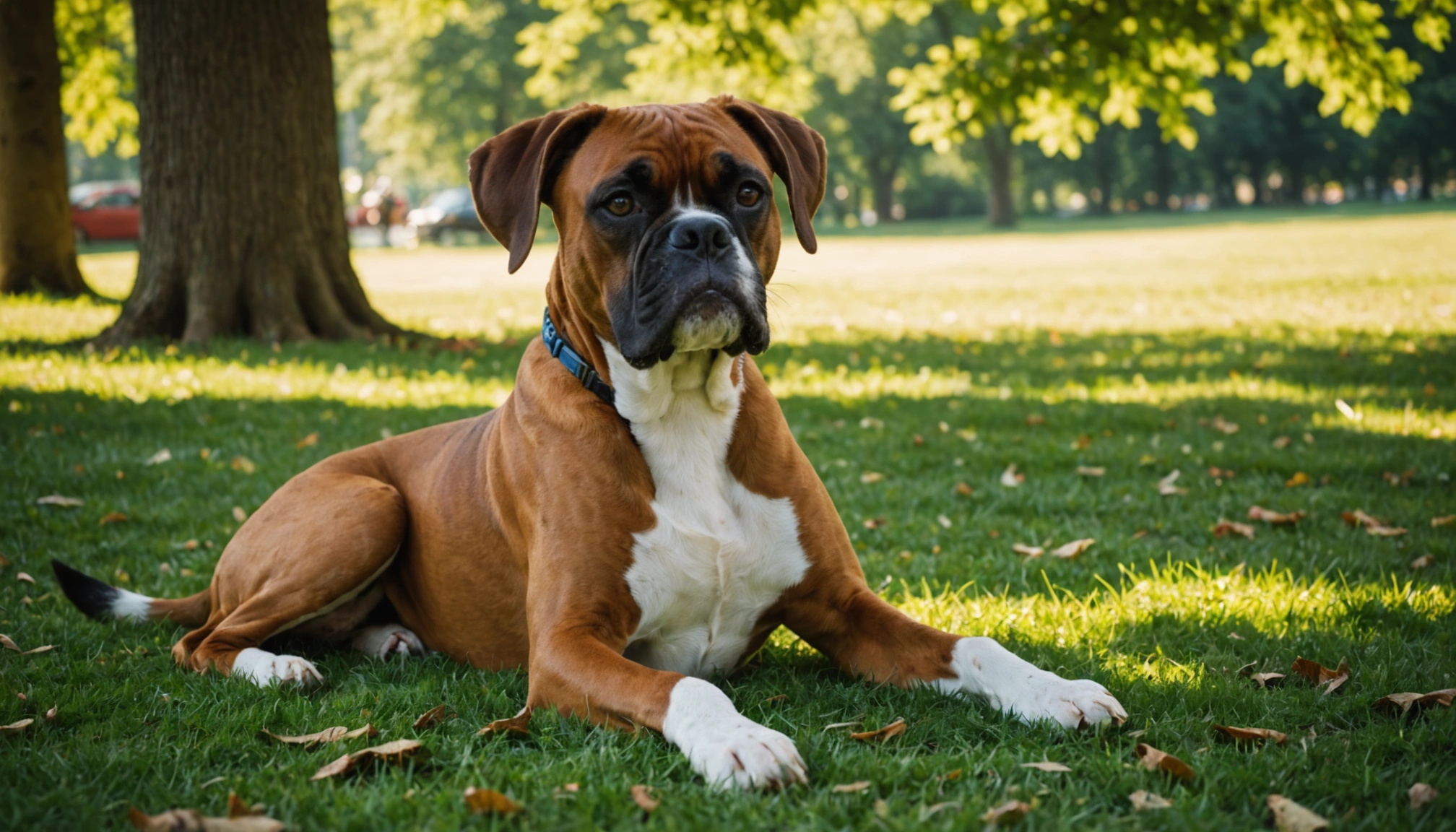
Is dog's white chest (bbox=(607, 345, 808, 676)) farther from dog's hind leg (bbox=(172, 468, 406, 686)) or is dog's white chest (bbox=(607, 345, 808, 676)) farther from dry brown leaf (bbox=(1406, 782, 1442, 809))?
dry brown leaf (bbox=(1406, 782, 1442, 809))

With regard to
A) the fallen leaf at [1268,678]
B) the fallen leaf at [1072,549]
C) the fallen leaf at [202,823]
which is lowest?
the fallen leaf at [1072,549]

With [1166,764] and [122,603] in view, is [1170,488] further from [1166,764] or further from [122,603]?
[122,603]

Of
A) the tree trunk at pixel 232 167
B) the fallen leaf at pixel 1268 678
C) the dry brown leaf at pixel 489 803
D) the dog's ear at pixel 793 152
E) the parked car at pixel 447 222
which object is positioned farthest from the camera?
the parked car at pixel 447 222

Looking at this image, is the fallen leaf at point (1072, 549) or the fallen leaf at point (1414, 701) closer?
the fallen leaf at point (1414, 701)

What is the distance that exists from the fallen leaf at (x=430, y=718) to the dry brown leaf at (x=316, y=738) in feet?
0.64

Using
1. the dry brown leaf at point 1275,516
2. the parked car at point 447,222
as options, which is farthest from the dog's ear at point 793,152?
the parked car at point 447,222

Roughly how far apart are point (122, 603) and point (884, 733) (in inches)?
120

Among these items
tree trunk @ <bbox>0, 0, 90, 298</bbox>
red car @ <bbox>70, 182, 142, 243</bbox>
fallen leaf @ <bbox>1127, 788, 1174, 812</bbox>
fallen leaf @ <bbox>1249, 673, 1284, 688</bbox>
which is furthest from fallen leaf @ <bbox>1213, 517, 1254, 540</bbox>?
red car @ <bbox>70, 182, 142, 243</bbox>

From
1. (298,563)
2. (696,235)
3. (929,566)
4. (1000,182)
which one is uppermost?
(1000,182)

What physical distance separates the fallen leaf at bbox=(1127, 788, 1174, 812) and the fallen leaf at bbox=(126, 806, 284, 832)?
6.22 ft

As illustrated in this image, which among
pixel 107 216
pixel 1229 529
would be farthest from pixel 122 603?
pixel 107 216

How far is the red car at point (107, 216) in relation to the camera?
124ft

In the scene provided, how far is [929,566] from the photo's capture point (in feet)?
16.6

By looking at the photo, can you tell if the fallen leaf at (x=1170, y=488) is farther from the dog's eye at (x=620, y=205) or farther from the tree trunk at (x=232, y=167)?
the tree trunk at (x=232, y=167)
